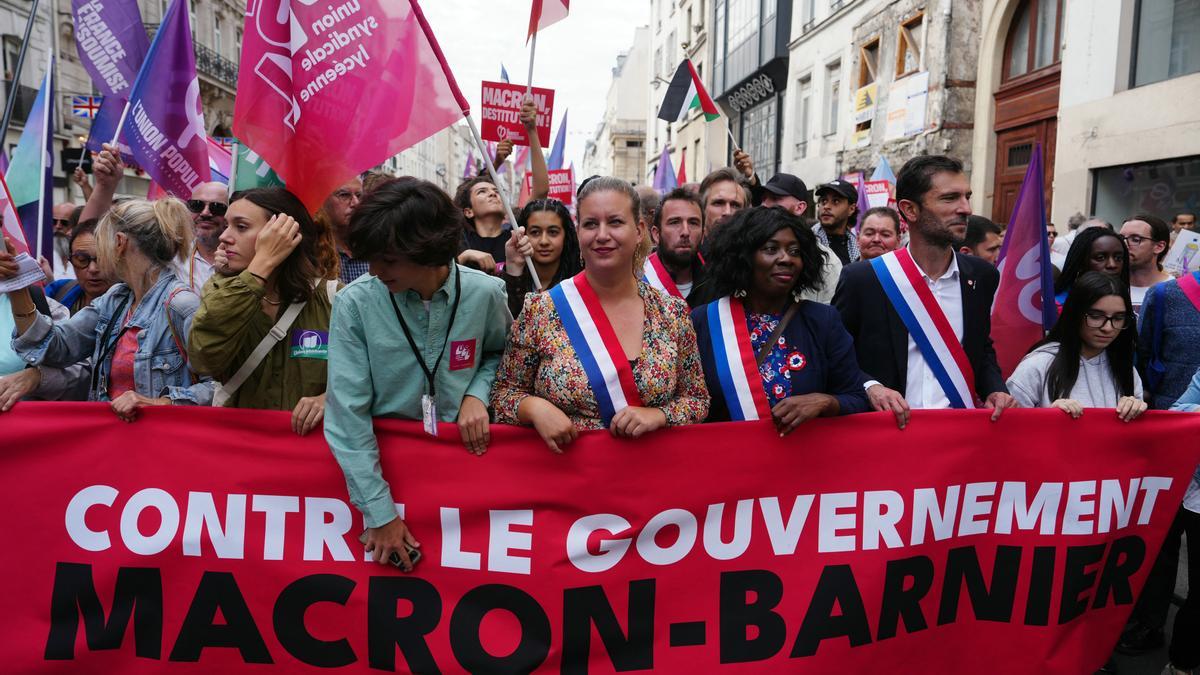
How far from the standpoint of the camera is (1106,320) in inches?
133

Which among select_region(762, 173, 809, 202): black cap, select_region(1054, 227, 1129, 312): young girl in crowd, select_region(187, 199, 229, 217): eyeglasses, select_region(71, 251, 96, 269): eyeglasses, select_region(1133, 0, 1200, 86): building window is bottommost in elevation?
select_region(71, 251, 96, 269): eyeglasses

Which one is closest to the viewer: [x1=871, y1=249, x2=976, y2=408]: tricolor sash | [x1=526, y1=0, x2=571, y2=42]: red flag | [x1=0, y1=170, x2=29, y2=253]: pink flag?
[x1=871, y1=249, x2=976, y2=408]: tricolor sash

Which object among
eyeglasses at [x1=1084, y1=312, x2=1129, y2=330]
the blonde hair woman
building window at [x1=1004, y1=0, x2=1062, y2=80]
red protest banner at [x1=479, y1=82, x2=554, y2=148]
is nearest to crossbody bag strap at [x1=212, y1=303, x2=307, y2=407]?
the blonde hair woman

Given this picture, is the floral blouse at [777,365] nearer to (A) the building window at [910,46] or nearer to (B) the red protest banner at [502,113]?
(B) the red protest banner at [502,113]

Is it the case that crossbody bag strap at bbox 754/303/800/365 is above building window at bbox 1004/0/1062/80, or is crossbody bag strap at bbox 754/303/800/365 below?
below

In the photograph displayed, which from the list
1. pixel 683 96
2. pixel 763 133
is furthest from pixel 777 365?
pixel 763 133

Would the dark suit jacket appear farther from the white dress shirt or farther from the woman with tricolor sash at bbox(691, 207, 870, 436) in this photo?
the woman with tricolor sash at bbox(691, 207, 870, 436)

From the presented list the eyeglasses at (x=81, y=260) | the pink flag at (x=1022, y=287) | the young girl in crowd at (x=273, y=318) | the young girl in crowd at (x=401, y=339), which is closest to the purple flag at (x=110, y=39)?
the eyeglasses at (x=81, y=260)

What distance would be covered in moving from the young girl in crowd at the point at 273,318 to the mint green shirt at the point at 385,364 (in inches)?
10.7

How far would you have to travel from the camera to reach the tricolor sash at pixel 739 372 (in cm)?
274

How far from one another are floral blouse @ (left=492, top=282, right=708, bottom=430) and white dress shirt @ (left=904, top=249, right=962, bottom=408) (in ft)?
3.43

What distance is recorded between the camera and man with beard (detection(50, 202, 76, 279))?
6.91 m

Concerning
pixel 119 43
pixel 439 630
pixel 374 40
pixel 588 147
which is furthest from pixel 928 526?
pixel 588 147

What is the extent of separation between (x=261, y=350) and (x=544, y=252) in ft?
5.43
